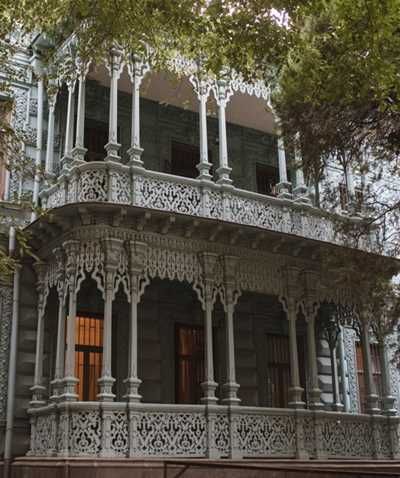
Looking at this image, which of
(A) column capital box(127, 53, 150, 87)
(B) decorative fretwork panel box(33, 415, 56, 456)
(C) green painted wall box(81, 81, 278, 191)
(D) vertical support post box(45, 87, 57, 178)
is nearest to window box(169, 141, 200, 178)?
(C) green painted wall box(81, 81, 278, 191)

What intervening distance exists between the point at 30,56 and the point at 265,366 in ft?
33.8

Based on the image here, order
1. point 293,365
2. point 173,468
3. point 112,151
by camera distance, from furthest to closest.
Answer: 1. point 293,365
2. point 112,151
3. point 173,468

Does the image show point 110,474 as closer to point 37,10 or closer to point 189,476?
point 189,476

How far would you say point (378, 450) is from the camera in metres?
16.6

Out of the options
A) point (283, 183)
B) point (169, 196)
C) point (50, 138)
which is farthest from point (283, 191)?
point (50, 138)

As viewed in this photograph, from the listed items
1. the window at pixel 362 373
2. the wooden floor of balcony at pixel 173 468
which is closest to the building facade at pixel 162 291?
the wooden floor of balcony at pixel 173 468

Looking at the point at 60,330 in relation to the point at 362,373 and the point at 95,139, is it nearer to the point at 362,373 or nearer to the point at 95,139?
the point at 95,139

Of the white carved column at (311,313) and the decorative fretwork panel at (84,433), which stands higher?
the white carved column at (311,313)

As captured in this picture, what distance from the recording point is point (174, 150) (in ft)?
63.7

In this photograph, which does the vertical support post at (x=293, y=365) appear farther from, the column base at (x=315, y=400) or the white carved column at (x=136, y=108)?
the white carved column at (x=136, y=108)

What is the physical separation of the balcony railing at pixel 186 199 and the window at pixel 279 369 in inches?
144

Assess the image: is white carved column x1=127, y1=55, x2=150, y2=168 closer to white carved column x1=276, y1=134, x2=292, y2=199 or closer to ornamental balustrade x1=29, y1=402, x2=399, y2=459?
white carved column x1=276, y1=134, x2=292, y2=199

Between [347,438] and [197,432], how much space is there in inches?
157

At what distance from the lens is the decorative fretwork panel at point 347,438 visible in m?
15.9
